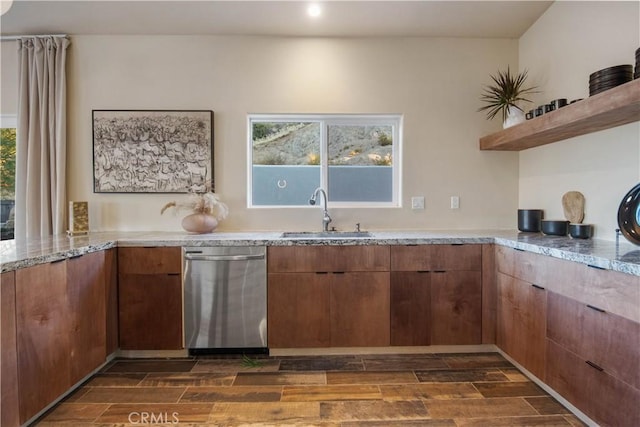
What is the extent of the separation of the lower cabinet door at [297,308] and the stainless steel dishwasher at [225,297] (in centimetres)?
7

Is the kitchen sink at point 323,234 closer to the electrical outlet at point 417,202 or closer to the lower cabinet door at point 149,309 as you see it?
the electrical outlet at point 417,202

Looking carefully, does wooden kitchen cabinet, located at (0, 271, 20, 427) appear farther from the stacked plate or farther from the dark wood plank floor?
the stacked plate

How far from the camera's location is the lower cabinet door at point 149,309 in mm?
2262

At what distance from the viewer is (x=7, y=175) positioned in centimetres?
280

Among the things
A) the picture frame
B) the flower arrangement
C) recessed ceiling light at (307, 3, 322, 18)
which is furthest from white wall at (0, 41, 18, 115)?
recessed ceiling light at (307, 3, 322, 18)

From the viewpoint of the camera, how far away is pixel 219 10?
247 centimetres

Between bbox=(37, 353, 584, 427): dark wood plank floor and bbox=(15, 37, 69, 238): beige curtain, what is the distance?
4.70 feet

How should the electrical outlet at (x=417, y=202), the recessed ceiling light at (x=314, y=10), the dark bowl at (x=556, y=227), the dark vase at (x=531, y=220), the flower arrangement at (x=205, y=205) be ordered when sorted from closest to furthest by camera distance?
the dark bowl at (x=556, y=227) → the recessed ceiling light at (x=314, y=10) → the dark vase at (x=531, y=220) → the flower arrangement at (x=205, y=205) → the electrical outlet at (x=417, y=202)

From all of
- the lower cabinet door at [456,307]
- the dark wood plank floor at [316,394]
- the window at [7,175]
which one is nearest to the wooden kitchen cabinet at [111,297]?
→ the dark wood plank floor at [316,394]

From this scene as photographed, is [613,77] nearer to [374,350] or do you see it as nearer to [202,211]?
[374,350]

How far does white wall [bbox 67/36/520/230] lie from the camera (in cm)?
280

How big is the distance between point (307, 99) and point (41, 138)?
227 centimetres

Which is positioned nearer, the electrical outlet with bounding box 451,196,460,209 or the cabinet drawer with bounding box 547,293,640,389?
the cabinet drawer with bounding box 547,293,640,389

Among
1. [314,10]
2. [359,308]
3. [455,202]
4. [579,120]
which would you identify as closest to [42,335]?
[359,308]
